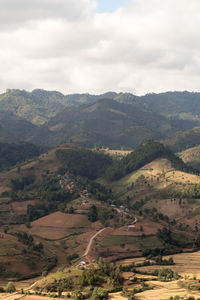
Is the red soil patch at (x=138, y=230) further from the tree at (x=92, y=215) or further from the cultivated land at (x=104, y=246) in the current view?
the tree at (x=92, y=215)

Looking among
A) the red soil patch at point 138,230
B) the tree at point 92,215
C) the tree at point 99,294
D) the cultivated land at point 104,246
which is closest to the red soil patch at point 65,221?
the cultivated land at point 104,246

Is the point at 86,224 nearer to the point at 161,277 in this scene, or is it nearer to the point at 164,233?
the point at 164,233

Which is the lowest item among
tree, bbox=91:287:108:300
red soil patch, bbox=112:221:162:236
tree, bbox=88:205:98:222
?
tree, bbox=91:287:108:300

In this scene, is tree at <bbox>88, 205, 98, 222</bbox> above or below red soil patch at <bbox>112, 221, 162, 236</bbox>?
above

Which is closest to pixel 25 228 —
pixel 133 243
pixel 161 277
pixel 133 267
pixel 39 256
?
pixel 39 256

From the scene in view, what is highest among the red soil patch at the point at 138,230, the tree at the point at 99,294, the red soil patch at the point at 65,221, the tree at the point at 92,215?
the tree at the point at 92,215

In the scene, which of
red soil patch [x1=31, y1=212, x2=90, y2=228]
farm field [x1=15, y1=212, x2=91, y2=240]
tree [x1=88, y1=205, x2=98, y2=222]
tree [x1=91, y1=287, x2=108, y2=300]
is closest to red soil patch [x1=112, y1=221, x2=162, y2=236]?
farm field [x1=15, y1=212, x2=91, y2=240]

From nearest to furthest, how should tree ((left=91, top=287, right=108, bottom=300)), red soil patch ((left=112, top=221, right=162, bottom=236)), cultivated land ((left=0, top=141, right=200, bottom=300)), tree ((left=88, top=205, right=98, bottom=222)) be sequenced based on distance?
tree ((left=91, top=287, right=108, bottom=300)) → cultivated land ((left=0, top=141, right=200, bottom=300)) → red soil patch ((left=112, top=221, right=162, bottom=236)) → tree ((left=88, top=205, right=98, bottom=222))

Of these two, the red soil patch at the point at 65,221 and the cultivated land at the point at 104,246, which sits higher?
A: the red soil patch at the point at 65,221

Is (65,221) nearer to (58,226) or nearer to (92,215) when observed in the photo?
(58,226)

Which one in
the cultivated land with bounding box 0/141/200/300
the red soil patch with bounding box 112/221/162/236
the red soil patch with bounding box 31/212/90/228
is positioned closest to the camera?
the cultivated land with bounding box 0/141/200/300

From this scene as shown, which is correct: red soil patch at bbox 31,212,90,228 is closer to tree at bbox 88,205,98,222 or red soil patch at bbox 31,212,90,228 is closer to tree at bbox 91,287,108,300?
tree at bbox 88,205,98,222

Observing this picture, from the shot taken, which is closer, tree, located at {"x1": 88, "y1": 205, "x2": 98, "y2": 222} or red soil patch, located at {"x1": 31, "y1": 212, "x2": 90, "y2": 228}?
red soil patch, located at {"x1": 31, "y1": 212, "x2": 90, "y2": 228}

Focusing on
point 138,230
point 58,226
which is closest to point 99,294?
point 138,230
